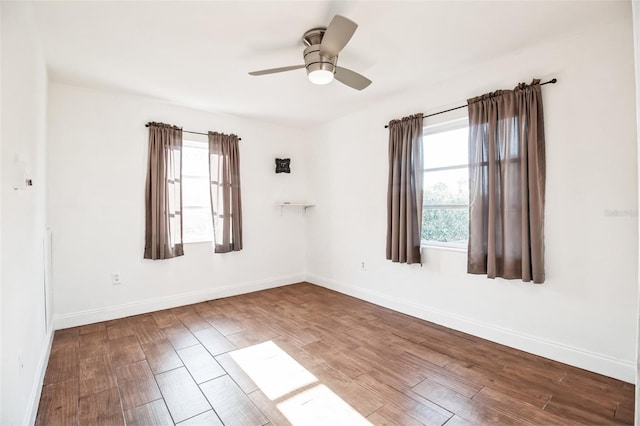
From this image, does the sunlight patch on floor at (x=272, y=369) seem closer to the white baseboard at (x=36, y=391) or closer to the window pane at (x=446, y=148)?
the white baseboard at (x=36, y=391)

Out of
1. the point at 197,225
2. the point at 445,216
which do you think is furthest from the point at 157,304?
the point at 445,216

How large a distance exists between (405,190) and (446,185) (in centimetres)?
45

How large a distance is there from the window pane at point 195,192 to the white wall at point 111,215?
547mm

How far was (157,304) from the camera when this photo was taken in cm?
383

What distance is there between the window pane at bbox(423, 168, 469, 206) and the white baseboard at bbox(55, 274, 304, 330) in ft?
9.20

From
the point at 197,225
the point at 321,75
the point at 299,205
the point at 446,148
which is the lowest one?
the point at 197,225

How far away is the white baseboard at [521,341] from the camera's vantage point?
225cm

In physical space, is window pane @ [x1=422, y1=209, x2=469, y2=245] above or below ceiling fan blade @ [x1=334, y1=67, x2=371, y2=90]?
below

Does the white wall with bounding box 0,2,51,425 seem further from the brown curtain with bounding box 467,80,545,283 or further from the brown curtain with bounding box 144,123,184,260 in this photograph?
the brown curtain with bounding box 467,80,545,283

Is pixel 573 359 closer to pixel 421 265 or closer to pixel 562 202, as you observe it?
pixel 562 202

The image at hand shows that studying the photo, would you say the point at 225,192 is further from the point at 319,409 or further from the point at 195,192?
the point at 319,409

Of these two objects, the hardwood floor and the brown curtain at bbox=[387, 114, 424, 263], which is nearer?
the hardwood floor

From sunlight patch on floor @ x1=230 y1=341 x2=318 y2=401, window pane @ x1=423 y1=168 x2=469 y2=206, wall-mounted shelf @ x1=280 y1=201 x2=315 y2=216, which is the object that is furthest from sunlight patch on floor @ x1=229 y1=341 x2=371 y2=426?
wall-mounted shelf @ x1=280 y1=201 x2=315 y2=216

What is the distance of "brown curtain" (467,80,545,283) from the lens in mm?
2545
